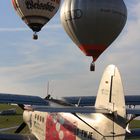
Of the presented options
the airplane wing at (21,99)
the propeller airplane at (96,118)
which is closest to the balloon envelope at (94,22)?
the airplane wing at (21,99)

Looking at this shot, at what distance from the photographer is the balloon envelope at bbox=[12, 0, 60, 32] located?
34.7 meters

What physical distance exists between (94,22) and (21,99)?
7.24m

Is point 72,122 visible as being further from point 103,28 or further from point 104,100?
point 103,28

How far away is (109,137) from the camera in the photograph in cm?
1864

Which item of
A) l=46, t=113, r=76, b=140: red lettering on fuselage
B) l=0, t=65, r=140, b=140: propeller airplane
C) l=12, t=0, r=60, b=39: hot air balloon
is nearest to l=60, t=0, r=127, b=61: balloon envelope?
l=12, t=0, r=60, b=39: hot air balloon

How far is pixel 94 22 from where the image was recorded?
30.0 m

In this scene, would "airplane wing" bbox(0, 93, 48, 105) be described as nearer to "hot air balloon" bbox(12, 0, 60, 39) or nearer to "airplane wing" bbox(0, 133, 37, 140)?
"airplane wing" bbox(0, 133, 37, 140)

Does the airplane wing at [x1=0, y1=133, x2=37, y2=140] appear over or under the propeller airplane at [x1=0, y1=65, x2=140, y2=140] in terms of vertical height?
under

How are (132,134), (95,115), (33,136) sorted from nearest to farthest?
1. (95,115)
2. (132,134)
3. (33,136)

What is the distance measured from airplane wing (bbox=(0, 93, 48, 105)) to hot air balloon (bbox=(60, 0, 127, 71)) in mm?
5191

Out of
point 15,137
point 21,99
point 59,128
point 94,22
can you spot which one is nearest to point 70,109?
point 59,128

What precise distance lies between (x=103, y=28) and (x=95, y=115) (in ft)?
36.7

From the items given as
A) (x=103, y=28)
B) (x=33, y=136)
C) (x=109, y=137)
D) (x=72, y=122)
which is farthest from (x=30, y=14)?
(x=109, y=137)

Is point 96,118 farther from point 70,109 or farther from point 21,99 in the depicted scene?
point 21,99
